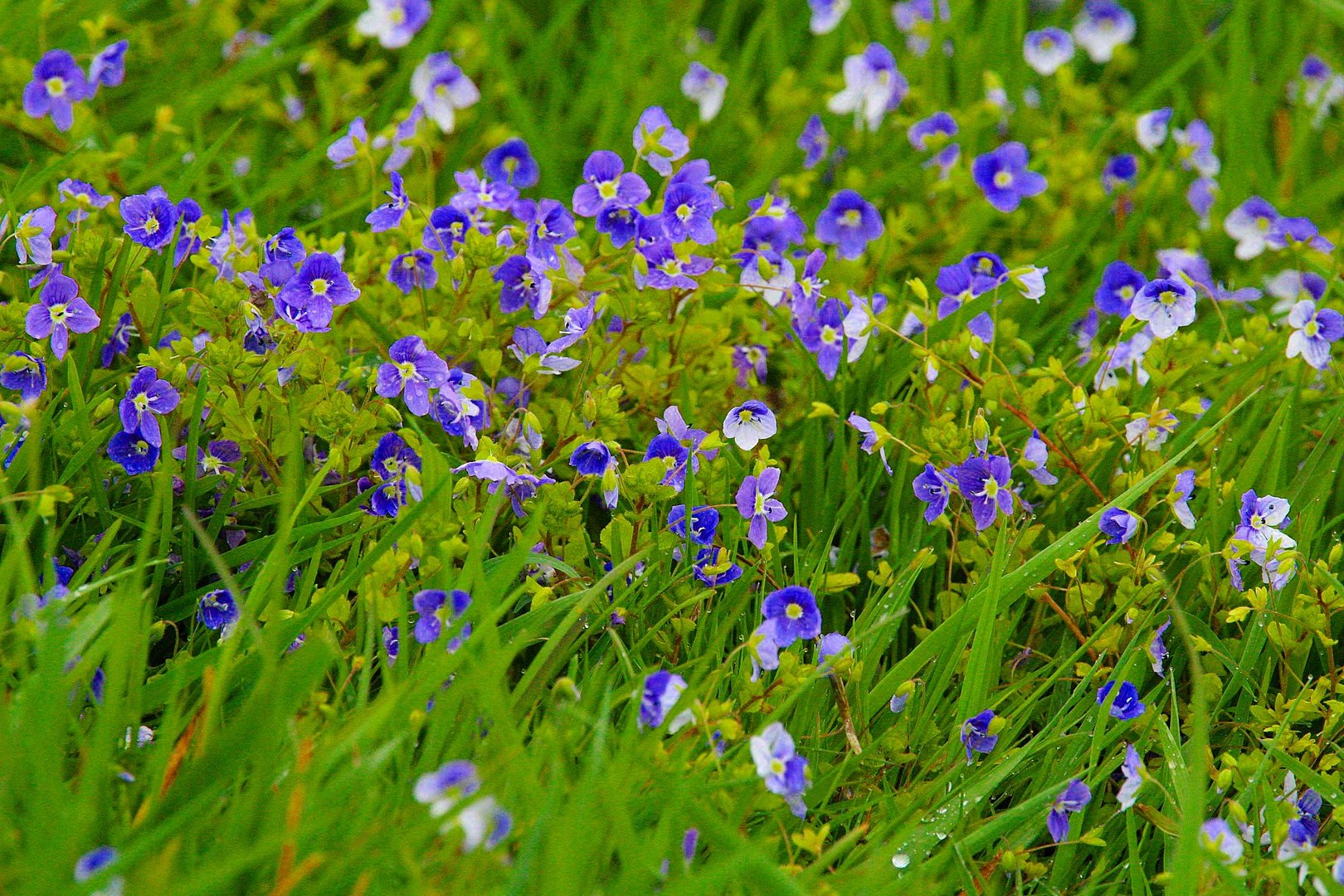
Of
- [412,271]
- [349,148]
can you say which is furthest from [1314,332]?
[349,148]

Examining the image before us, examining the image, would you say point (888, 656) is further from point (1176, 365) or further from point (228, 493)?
point (228, 493)

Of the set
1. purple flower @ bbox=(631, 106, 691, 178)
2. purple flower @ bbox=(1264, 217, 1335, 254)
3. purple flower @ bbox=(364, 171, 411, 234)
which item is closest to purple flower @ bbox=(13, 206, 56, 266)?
purple flower @ bbox=(364, 171, 411, 234)

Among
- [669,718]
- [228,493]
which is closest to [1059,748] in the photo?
[669,718]

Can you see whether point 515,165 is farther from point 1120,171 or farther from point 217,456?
point 1120,171

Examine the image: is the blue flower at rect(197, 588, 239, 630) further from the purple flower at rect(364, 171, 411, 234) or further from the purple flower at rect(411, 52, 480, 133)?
the purple flower at rect(411, 52, 480, 133)

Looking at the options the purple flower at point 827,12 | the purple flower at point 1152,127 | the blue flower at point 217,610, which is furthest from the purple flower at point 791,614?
the purple flower at point 827,12

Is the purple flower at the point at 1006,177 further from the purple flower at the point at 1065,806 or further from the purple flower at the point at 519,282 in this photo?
the purple flower at the point at 1065,806
